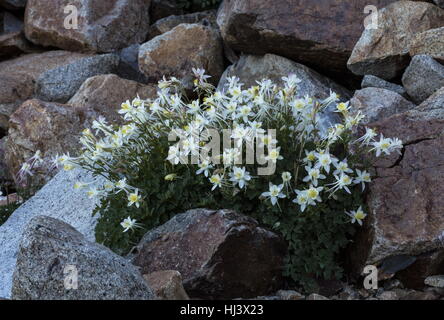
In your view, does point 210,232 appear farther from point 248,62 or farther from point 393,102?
point 248,62

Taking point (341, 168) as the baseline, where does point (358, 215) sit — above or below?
below

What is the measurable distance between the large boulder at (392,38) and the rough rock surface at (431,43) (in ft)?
0.41

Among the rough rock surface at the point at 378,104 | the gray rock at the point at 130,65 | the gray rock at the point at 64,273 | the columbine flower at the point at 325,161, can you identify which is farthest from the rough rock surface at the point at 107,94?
the gray rock at the point at 64,273

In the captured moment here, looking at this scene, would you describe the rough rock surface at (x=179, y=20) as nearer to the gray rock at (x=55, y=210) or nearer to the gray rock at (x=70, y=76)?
the gray rock at (x=70, y=76)

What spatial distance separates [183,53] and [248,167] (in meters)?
3.12

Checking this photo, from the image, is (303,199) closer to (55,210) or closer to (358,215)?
(358,215)

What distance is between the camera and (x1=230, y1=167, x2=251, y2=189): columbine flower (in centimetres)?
441

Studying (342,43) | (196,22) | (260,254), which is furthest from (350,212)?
(196,22)

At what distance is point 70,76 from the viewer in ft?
25.9

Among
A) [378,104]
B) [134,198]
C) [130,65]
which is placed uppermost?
[378,104]

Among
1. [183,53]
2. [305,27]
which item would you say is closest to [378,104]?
[305,27]

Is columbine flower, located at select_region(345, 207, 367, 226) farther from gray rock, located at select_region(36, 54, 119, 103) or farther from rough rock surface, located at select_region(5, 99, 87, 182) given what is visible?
gray rock, located at select_region(36, 54, 119, 103)

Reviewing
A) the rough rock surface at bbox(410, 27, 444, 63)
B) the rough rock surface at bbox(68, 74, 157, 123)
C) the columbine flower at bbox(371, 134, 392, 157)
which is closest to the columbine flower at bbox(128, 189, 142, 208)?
the columbine flower at bbox(371, 134, 392, 157)

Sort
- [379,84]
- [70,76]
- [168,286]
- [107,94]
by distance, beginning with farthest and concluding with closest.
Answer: [70,76]
[107,94]
[379,84]
[168,286]
